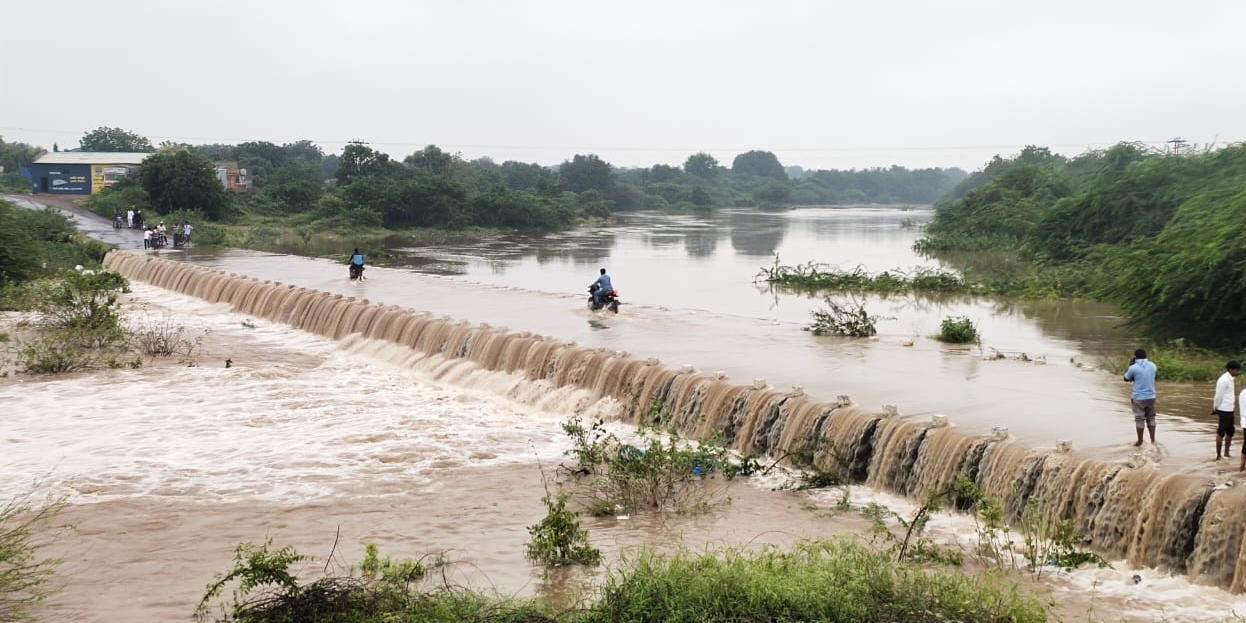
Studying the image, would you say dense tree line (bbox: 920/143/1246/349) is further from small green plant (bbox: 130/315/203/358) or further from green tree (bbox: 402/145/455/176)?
green tree (bbox: 402/145/455/176)

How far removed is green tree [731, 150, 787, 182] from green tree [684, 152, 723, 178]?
17.6m

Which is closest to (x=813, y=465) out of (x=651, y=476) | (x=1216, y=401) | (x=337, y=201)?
(x=651, y=476)

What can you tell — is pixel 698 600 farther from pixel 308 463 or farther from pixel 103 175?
pixel 103 175

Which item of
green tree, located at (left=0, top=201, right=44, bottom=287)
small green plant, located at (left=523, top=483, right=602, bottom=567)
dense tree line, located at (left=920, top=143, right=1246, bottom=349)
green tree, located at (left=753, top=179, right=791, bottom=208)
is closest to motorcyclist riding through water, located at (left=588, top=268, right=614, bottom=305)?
dense tree line, located at (left=920, top=143, right=1246, bottom=349)

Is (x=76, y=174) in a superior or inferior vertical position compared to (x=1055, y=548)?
superior

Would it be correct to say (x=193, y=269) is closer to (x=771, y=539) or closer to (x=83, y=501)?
(x=83, y=501)

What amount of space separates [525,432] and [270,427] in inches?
133

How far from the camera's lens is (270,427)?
1327 cm

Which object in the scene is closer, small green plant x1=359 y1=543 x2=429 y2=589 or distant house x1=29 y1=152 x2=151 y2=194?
small green plant x1=359 y1=543 x2=429 y2=589

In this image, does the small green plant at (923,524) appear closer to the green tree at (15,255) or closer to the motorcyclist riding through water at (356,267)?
the motorcyclist riding through water at (356,267)

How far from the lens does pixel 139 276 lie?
31719 millimetres

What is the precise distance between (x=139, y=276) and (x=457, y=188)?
92.7 feet

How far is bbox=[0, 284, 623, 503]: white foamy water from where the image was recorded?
1095cm

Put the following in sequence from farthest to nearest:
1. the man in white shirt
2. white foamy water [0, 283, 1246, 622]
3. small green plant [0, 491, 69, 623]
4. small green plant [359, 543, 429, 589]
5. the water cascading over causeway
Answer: the man in white shirt
white foamy water [0, 283, 1246, 622]
the water cascading over causeway
small green plant [359, 543, 429, 589]
small green plant [0, 491, 69, 623]
